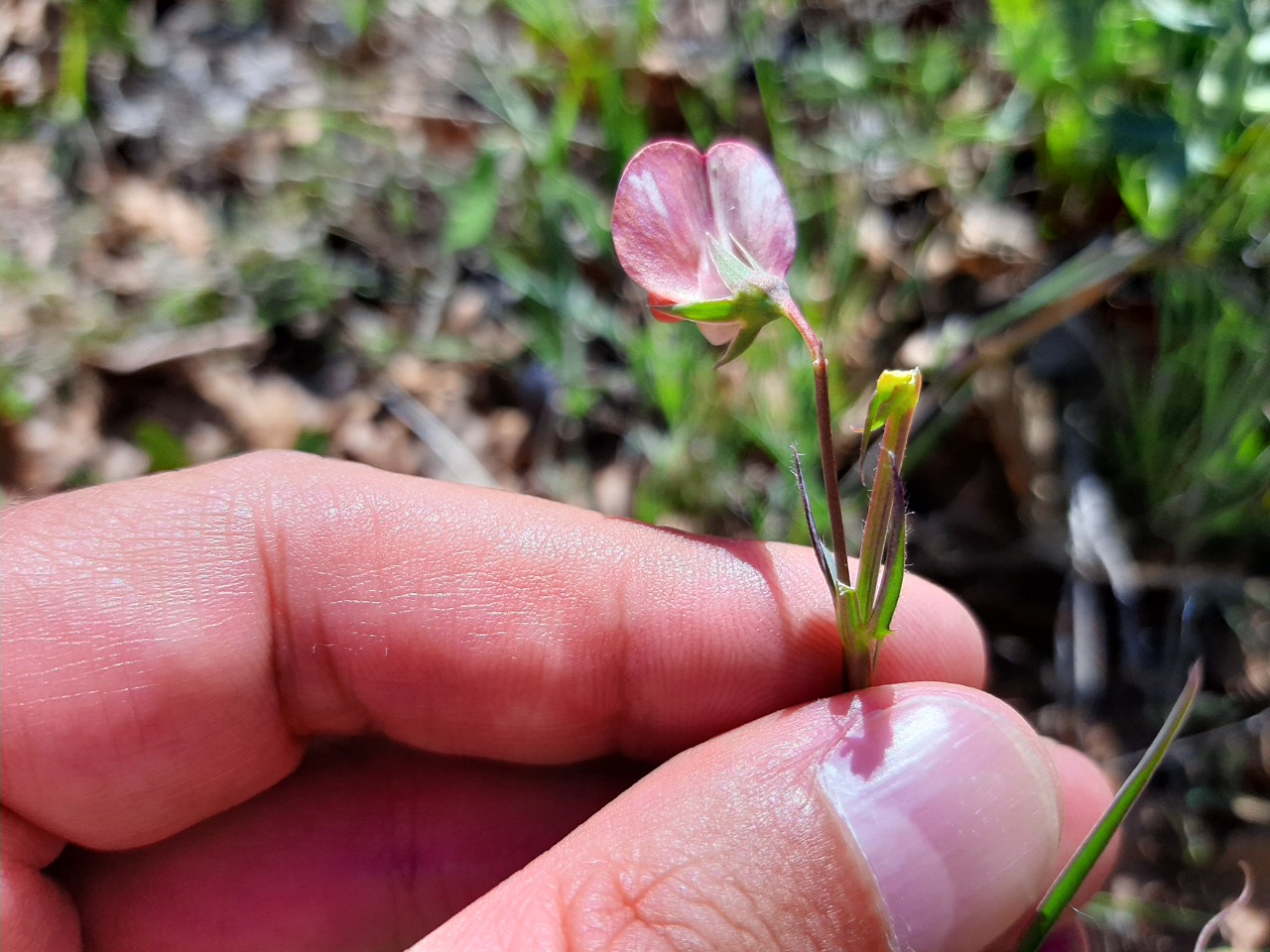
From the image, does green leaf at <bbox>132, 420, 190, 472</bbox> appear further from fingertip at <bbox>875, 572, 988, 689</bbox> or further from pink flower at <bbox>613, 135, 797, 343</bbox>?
fingertip at <bbox>875, 572, 988, 689</bbox>

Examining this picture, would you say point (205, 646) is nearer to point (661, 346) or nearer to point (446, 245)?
point (661, 346)

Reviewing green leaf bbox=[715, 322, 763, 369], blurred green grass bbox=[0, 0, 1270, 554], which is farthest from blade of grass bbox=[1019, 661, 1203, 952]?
blurred green grass bbox=[0, 0, 1270, 554]

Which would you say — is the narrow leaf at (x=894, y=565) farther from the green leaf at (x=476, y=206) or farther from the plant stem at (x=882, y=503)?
the green leaf at (x=476, y=206)

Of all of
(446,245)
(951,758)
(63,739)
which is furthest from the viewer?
(446,245)

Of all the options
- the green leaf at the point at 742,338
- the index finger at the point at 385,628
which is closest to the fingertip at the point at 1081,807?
the index finger at the point at 385,628

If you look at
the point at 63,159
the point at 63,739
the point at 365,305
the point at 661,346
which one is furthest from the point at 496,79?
the point at 63,739

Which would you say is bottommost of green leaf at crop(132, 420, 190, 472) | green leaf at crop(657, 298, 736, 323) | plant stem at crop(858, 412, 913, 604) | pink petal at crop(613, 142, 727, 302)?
green leaf at crop(132, 420, 190, 472)

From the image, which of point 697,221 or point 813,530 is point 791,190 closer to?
point 697,221
